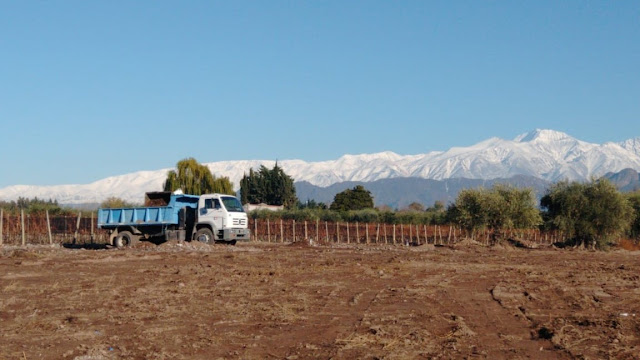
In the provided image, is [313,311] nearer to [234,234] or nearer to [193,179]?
[234,234]

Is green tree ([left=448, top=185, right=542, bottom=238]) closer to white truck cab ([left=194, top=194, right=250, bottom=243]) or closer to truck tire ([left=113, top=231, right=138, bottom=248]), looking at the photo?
white truck cab ([left=194, top=194, right=250, bottom=243])

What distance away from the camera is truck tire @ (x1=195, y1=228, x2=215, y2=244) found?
33.8m

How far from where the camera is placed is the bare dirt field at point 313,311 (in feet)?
32.9

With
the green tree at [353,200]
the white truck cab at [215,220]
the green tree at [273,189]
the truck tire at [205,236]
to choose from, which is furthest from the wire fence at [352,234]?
the green tree at [273,189]

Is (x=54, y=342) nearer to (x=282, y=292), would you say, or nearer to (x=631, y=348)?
(x=282, y=292)

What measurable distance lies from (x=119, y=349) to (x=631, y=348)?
710 centimetres

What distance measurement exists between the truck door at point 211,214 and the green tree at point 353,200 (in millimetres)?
67570

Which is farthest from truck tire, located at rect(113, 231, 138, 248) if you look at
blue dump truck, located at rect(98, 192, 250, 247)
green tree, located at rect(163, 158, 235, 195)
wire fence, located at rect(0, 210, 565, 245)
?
green tree, located at rect(163, 158, 235, 195)

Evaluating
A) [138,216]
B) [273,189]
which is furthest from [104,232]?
[273,189]

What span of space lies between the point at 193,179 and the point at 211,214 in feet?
168

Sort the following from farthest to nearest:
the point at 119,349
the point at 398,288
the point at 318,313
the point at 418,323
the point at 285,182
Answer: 1. the point at 285,182
2. the point at 398,288
3. the point at 318,313
4. the point at 418,323
5. the point at 119,349

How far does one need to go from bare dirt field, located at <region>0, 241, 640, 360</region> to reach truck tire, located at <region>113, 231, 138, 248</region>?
32.6 feet

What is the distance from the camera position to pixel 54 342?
33.8ft

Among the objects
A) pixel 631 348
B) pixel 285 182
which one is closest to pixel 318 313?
pixel 631 348
